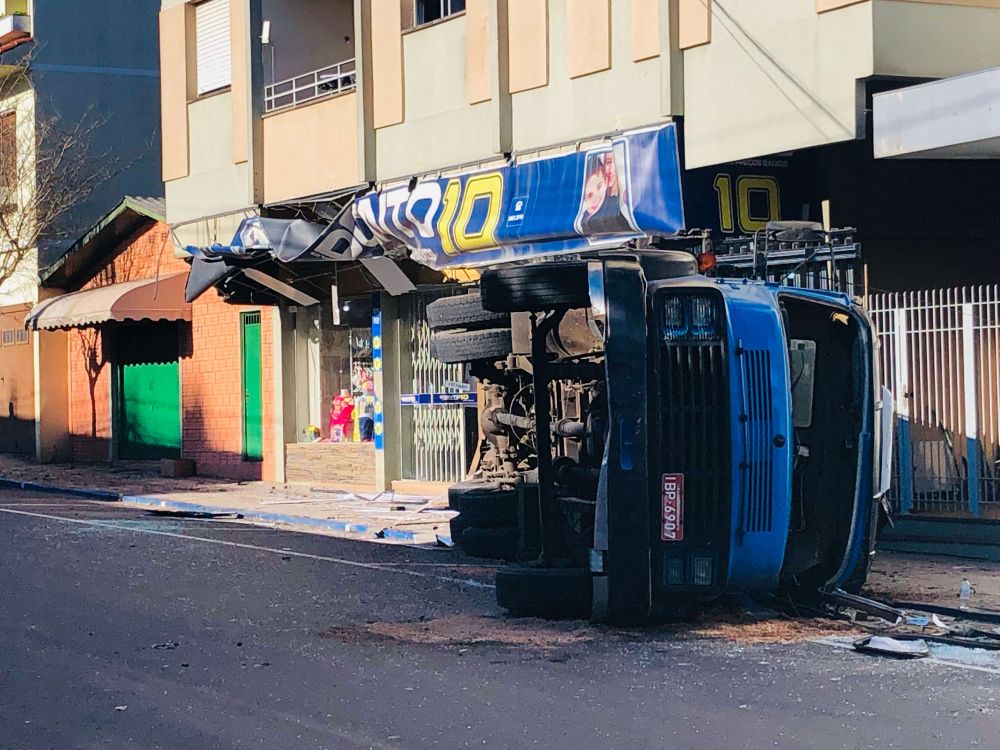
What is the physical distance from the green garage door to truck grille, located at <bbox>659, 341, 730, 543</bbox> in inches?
750

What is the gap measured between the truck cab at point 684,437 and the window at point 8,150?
70.3 ft

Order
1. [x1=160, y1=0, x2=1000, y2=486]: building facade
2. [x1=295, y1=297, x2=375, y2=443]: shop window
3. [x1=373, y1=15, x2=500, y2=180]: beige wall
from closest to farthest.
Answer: [x1=160, y1=0, x2=1000, y2=486]: building facade
[x1=373, y1=15, x2=500, y2=180]: beige wall
[x1=295, y1=297, x2=375, y2=443]: shop window

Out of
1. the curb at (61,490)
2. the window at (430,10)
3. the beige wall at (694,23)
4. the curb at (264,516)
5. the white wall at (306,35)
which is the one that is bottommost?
the curb at (264,516)

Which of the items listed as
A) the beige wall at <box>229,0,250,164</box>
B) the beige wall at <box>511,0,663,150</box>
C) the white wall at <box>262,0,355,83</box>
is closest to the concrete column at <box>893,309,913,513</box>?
the beige wall at <box>511,0,663,150</box>

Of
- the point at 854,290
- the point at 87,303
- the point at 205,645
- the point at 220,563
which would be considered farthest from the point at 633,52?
the point at 87,303

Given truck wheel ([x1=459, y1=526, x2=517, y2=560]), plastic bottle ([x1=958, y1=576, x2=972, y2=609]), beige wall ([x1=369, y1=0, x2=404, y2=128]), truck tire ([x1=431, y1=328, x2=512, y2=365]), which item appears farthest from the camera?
beige wall ([x1=369, y1=0, x2=404, y2=128])

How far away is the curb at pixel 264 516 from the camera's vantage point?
1666 cm

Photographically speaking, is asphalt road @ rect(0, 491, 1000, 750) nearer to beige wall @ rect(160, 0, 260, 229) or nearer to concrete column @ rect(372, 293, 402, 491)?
concrete column @ rect(372, 293, 402, 491)

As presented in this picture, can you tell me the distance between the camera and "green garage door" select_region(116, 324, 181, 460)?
27562mm

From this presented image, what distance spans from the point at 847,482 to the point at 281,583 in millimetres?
4712

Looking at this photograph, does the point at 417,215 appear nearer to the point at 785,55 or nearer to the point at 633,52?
the point at 633,52

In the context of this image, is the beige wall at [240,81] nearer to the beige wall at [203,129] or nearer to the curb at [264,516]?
the beige wall at [203,129]

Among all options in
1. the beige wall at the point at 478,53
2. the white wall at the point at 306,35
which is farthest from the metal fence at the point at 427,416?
the white wall at the point at 306,35

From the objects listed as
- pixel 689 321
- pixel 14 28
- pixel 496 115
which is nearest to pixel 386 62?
pixel 496 115
